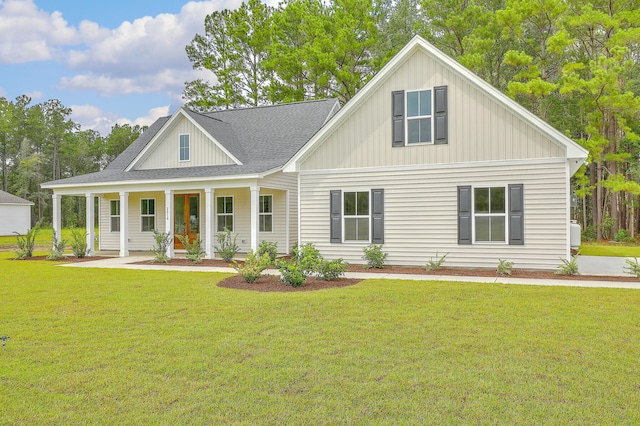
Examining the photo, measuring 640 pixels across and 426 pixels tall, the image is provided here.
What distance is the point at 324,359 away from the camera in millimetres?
→ 4895

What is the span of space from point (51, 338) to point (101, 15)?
68.7 ft

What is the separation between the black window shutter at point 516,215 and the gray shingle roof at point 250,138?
751cm

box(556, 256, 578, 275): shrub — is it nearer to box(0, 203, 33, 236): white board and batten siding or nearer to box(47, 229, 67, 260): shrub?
box(47, 229, 67, 260): shrub

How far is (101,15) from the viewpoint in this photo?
2212 cm

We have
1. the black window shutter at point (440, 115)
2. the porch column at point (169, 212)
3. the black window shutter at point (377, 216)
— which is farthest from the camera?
the porch column at point (169, 212)

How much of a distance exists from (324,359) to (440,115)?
9.34 metres

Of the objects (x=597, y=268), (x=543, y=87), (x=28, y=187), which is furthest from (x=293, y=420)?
(x=28, y=187)

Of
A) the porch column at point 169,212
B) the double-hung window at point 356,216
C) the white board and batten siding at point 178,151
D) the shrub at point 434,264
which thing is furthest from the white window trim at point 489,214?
the porch column at point 169,212

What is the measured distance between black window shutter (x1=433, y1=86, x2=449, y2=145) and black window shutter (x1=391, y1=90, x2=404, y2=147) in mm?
905

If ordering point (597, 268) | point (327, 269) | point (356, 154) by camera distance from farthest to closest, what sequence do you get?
point (356, 154) → point (597, 268) → point (327, 269)

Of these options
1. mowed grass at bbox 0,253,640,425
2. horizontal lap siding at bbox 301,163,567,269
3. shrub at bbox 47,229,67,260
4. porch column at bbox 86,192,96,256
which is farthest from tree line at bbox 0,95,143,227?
mowed grass at bbox 0,253,640,425

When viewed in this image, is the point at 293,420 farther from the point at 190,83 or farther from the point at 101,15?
the point at 190,83

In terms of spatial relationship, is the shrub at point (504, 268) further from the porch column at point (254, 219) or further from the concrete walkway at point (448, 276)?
the porch column at point (254, 219)

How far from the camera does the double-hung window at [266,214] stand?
57.8 feet
